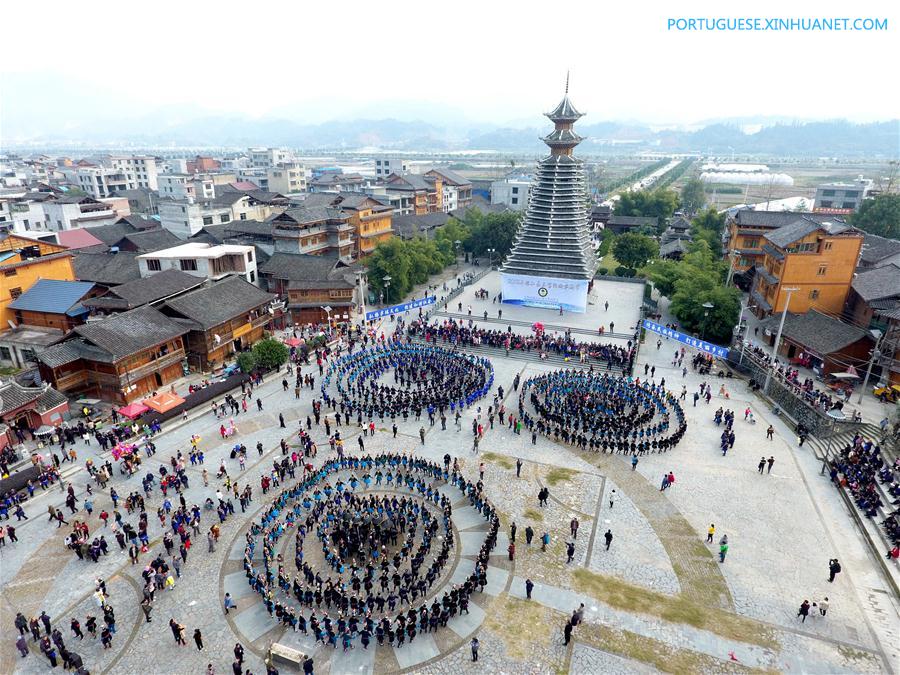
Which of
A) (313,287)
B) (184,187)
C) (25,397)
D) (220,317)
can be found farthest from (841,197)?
(25,397)

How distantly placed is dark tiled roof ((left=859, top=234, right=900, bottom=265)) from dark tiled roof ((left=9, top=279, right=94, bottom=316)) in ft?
233

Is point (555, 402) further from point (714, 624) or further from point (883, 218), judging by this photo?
point (883, 218)

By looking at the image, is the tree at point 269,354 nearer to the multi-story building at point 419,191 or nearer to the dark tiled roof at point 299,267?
the dark tiled roof at point 299,267

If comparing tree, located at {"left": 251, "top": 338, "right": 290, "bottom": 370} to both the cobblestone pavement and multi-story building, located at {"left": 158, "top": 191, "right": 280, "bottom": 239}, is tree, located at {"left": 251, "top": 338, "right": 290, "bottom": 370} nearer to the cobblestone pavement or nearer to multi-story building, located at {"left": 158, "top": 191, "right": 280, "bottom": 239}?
the cobblestone pavement

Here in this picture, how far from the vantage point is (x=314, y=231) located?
6397 cm

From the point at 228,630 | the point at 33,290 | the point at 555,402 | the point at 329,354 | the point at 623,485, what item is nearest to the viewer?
the point at 228,630

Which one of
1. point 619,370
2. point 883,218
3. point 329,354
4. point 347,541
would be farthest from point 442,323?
point 883,218

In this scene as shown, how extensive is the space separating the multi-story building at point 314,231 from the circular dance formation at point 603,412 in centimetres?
3587

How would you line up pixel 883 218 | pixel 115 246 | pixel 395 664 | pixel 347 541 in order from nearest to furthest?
pixel 395 664, pixel 347 541, pixel 115 246, pixel 883 218

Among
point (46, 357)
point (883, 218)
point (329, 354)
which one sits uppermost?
point (883, 218)

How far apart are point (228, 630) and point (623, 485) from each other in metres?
19.7

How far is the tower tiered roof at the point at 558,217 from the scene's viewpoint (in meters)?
56.9

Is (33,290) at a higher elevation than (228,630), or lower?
higher

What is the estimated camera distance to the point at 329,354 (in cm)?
4644
